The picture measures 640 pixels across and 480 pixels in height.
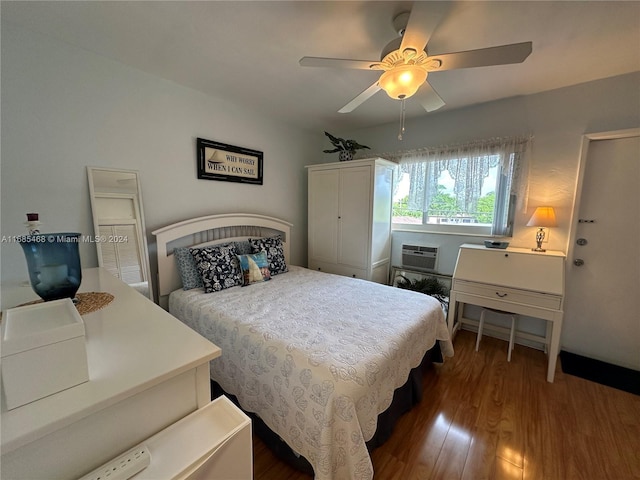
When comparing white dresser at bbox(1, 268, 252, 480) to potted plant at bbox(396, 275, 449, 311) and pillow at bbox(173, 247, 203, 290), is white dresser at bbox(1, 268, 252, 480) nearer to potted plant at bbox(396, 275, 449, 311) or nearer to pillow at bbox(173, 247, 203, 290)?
pillow at bbox(173, 247, 203, 290)

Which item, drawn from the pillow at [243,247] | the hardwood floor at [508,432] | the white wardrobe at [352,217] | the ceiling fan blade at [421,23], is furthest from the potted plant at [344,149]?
the hardwood floor at [508,432]

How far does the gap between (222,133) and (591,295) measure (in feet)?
12.5

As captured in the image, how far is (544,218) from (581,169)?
527 millimetres

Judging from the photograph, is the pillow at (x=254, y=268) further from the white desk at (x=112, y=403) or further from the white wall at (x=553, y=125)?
the white wall at (x=553, y=125)

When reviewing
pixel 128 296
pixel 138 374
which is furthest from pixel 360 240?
pixel 138 374

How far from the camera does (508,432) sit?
1583 millimetres

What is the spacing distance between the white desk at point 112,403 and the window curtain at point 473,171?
2.90 metres

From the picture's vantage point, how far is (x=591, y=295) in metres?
2.28

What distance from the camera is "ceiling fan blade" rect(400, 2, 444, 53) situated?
989mm

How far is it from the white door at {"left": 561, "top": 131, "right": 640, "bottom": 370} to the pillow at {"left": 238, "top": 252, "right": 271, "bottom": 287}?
281 centimetres

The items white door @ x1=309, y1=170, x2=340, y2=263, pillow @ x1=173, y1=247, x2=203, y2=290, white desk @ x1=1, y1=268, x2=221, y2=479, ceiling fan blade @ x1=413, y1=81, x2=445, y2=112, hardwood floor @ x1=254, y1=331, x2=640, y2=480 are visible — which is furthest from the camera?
white door @ x1=309, y1=170, x2=340, y2=263

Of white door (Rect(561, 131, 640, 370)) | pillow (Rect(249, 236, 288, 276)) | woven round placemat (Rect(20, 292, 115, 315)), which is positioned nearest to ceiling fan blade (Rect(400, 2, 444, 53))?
woven round placemat (Rect(20, 292, 115, 315))

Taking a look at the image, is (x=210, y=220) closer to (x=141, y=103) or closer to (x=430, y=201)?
(x=141, y=103)

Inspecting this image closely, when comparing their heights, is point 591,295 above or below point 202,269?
below
